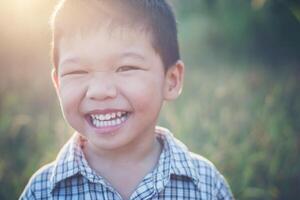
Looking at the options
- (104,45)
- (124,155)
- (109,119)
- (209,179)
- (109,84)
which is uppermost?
(104,45)

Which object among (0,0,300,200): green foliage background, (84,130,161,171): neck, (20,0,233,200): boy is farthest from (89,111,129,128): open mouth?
(0,0,300,200): green foliage background

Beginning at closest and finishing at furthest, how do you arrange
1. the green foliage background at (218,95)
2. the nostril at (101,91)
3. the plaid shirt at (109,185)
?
the nostril at (101,91) < the plaid shirt at (109,185) < the green foliage background at (218,95)

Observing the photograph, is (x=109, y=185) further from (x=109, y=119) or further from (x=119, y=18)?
(x=119, y=18)

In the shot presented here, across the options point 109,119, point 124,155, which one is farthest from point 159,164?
point 109,119

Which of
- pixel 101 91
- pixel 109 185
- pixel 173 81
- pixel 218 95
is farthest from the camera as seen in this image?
pixel 218 95

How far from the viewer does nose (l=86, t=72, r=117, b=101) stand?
1.87 m

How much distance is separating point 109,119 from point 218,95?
1834 millimetres

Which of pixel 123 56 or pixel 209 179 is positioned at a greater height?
pixel 123 56

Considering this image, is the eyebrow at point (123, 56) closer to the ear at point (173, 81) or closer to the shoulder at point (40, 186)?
the ear at point (173, 81)

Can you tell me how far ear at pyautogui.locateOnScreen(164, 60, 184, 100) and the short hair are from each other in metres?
0.04

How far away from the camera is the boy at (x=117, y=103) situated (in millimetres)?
1894

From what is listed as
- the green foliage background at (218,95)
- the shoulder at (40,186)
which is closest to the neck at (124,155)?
the shoulder at (40,186)

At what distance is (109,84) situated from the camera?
188 centimetres

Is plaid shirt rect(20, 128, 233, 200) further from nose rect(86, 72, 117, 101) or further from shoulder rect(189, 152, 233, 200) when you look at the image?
nose rect(86, 72, 117, 101)
